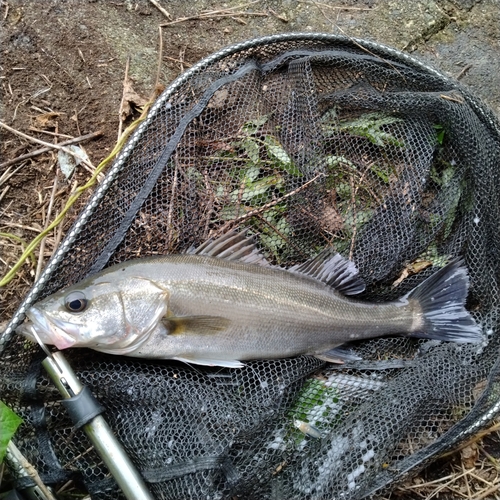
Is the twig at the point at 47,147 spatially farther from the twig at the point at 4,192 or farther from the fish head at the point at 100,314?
the fish head at the point at 100,314

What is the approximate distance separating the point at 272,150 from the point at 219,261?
842 mm

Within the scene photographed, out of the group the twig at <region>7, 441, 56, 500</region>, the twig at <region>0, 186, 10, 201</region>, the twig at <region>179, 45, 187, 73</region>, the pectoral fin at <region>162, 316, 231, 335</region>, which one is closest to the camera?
the twig at <region>7, 441, 56, 500</region>

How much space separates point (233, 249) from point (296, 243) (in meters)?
0.46

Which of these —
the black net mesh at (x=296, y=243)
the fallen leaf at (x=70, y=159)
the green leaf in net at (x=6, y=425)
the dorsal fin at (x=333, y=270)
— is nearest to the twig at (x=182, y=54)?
the black net mesh at (x=296, y=243)

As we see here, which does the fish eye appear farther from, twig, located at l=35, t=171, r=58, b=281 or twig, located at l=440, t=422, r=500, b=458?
twig, located at l=440, t=422, r=500, b=458

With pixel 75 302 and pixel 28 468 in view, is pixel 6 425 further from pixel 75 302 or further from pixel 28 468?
pixel 75 302

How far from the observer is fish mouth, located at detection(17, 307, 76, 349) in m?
3.10

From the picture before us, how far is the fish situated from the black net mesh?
12 cm

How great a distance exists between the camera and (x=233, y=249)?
11.7 feet

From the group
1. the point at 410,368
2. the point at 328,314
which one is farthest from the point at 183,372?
the point at 410,368

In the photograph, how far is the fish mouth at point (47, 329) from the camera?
10.2 feet

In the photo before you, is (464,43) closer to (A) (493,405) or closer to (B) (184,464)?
(A) (493,405)

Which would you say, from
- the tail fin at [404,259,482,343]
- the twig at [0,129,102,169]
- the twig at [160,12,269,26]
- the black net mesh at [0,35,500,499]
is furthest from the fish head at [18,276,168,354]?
the twig at [160,12,269,26]

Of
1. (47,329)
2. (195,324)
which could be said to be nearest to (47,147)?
(47,329)
